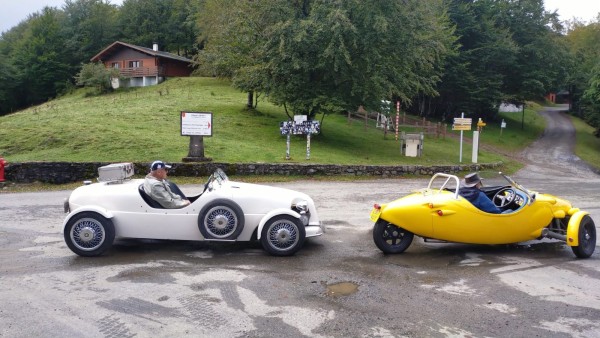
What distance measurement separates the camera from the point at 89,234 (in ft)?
24.3

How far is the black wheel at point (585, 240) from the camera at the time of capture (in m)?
7.77

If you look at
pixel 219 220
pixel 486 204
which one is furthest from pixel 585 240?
pixel 219 220

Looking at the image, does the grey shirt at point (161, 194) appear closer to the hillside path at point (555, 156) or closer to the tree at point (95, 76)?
the hillside path at point (555, 156)

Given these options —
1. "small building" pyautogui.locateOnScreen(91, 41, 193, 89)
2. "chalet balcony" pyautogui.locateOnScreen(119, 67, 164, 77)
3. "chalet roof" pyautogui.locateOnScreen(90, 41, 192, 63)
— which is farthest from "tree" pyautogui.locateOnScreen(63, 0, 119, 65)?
"chalet balcony" pyautogui.locateOnScreen(119, 67, 164, 77)

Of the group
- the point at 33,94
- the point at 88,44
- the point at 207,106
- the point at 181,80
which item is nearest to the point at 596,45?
the point at 181,80

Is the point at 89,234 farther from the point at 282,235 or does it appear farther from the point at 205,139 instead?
the point at 205,139

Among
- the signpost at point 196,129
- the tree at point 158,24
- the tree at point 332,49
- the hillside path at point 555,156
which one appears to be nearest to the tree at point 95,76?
the tree at point 158,24

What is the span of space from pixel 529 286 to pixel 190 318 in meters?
4.26

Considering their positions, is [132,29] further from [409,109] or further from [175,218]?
[175,218]

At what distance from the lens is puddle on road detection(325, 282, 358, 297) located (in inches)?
240

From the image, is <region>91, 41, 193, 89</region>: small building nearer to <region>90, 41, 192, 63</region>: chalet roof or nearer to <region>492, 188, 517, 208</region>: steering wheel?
<region>90, 41, 192, 63</region>: chalet roof

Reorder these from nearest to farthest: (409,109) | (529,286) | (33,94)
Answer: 1. (529,286)
2. (409,109)
3. (33,94)

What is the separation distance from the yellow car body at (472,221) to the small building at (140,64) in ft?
159

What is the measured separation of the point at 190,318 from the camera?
17.5 feet
